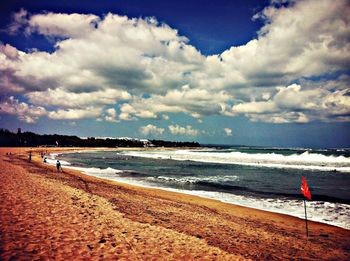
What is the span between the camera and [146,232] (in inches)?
Answer: 348

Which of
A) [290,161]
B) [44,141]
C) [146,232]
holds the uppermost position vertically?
[44,141]

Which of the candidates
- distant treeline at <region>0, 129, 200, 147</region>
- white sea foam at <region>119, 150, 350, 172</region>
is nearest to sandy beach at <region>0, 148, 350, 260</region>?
white sea foam at <region>119, 150, 350, 172</region>

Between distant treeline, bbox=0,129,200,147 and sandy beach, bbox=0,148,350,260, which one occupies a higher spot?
distant treeline, bbox=0,129,200,147

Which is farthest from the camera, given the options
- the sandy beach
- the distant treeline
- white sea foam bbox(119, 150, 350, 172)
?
the distant treeline

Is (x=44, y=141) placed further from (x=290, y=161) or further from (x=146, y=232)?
(x=146, y=232)

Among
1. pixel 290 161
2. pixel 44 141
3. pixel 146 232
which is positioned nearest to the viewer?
pixel 146 232

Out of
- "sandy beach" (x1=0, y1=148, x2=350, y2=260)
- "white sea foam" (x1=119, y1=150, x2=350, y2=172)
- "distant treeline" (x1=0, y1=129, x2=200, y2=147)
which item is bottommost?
"white sea foam" (x1=119, y1=150, x2=350, y2=172)

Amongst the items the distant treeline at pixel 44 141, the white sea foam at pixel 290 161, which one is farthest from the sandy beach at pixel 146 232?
the distant treeline at pixel 44 141

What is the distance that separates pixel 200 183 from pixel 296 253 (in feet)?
51.4

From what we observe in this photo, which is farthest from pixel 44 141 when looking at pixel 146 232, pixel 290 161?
pixel 146 232

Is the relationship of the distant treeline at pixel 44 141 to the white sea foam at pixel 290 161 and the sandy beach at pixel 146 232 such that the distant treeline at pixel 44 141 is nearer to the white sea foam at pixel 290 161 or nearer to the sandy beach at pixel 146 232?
the white sea foam at pixel 290 161

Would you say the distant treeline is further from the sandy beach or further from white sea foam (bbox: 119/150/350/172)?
the sandy beach

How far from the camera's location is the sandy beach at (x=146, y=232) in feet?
22.9

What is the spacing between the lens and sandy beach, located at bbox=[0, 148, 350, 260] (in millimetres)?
6980
